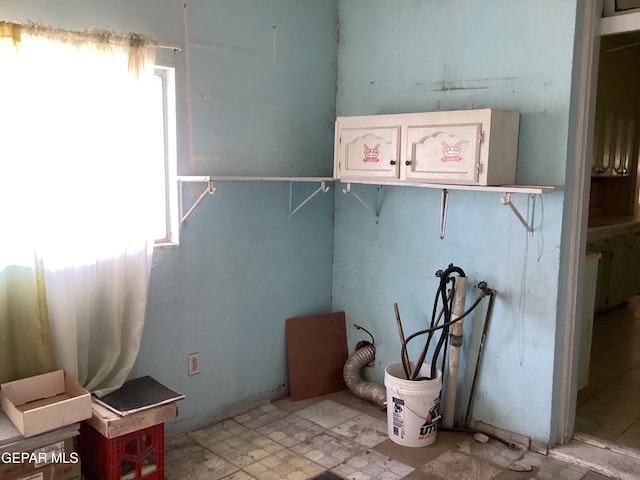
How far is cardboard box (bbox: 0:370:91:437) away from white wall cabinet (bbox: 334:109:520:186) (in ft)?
5.85

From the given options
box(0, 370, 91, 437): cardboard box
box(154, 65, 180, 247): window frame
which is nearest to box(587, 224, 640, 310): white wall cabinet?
box(154, 65, 180, 247): window frame

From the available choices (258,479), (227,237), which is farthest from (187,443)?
(227,237)

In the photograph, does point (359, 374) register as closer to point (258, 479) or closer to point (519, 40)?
point (258, 479)

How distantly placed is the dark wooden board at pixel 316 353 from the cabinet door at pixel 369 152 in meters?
1.00

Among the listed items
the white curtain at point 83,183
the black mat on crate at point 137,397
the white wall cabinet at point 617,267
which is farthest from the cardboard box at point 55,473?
the white wall cabinet at point 617,267

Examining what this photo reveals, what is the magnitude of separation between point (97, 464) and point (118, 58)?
1.77m

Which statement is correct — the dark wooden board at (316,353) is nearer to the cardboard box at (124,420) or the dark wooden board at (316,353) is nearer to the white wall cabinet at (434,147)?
the white wall cabinet at (434,147)

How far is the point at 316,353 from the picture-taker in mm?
3557

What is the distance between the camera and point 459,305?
2.99m

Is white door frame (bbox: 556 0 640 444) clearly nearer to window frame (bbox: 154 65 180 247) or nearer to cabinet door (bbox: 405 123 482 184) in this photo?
cabinet door (bbox: 405 123 482 184)

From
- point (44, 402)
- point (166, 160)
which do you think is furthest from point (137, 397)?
point (166, 160)

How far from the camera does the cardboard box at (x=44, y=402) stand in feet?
6.68

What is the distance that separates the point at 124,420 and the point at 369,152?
5.89 ft

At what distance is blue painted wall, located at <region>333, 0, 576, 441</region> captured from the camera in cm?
275
